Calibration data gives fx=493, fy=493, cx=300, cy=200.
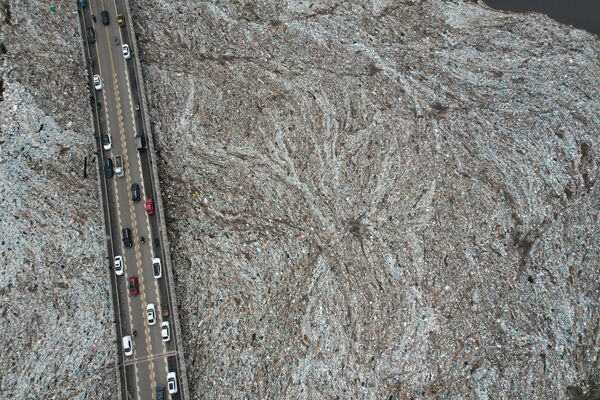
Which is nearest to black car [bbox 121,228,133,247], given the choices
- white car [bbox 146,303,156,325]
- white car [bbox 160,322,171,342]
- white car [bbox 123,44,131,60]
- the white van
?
the white van

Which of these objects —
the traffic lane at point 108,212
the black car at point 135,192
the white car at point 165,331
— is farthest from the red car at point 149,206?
the white car at point 165,331

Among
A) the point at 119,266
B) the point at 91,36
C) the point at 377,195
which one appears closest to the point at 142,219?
the point at 119,266

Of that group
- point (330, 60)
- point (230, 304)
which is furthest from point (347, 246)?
point (330, 60)

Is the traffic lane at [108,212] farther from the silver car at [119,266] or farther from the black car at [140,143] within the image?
the black car at [140,143]

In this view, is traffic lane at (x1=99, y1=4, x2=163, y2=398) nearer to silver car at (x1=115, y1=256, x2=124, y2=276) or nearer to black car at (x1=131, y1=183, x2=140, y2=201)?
black car at (x1=131, y1=183, x2=140, y2=201)

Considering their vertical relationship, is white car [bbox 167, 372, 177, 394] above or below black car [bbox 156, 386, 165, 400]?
above

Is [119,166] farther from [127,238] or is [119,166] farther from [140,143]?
[127,238]

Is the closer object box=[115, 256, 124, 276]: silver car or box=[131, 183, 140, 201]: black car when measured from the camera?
box=[115, 256, 124, 276]: silver car
